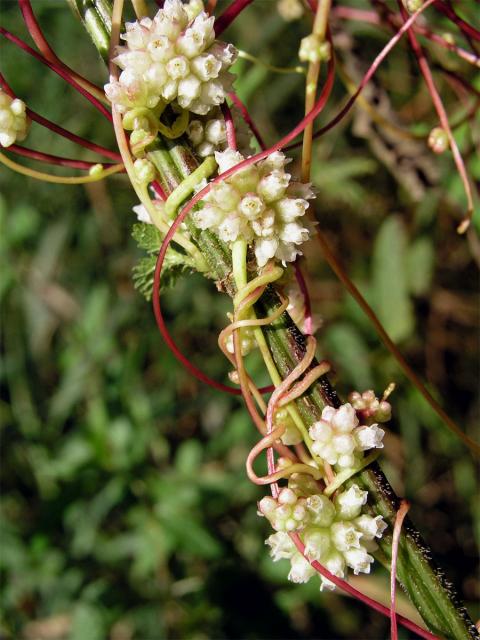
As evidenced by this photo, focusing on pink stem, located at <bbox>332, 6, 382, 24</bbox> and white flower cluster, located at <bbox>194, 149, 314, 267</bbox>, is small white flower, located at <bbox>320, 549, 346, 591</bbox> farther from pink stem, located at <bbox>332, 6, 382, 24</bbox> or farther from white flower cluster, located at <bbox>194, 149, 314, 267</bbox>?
pink stem, located at <bbox>332, 6, 382, 24</bbox>

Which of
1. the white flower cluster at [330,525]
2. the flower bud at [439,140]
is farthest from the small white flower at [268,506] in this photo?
the flower bud at [439,140]

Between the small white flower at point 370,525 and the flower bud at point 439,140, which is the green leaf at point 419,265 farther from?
the small white flower at point 370,525

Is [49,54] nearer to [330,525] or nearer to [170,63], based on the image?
[170,63]

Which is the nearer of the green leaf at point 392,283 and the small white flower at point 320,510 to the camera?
the small white flower at point 320,510

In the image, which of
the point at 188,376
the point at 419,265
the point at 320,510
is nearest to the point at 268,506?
the point at 320,510

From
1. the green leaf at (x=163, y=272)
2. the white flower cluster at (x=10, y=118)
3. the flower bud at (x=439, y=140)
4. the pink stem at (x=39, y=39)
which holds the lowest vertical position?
the green leaf at (x=163, y=272)

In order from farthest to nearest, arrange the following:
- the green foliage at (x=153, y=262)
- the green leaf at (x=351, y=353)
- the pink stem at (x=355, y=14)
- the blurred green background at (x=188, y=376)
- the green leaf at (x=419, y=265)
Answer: the green leaf at (x=419, y=265) < the green leaf at (x=351, y=353) < the blurred green background at (x=188, y=376) < the pink stem at (x=355, y=14) < the green foliage at (x=153, y=262)
